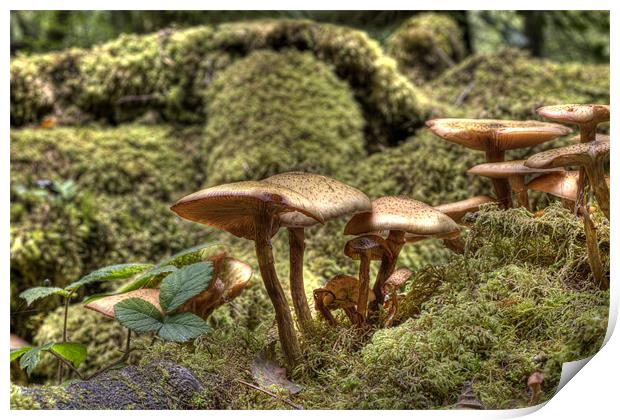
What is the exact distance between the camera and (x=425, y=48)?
3320mm

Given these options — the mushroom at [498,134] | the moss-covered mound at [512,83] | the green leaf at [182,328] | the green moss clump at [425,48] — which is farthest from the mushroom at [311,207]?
the green moss clump at [425,48]

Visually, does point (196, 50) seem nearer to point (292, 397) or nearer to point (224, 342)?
point (224, 342)

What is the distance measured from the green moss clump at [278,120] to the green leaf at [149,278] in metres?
0.85

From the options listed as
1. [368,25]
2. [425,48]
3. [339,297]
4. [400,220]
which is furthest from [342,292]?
[368,25]

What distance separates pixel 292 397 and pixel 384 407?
0.19 meters

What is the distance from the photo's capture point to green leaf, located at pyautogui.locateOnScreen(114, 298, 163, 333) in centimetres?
118

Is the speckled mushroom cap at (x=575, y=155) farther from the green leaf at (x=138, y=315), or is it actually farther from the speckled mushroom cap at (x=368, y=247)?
the green leaf at (x=138, y=315)

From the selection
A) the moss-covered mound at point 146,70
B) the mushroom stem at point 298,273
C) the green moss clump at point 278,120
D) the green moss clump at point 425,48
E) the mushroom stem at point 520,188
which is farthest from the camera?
the green moss clump at point 425,48

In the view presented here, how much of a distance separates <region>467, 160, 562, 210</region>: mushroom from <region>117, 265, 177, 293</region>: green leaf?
68 centimetres

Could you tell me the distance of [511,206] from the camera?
4.73 ft

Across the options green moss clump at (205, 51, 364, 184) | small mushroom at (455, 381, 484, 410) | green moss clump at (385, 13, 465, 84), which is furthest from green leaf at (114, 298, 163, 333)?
green moss clump at (385, 13, 465, 84)

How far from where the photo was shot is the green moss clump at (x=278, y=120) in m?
2.27

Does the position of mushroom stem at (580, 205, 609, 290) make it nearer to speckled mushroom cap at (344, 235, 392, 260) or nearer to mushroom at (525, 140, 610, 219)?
mushroom at (525, 140, 610, 219)

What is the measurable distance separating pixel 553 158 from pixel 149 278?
2.87 ft
